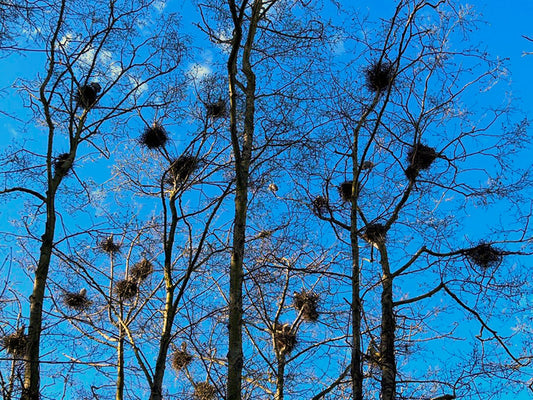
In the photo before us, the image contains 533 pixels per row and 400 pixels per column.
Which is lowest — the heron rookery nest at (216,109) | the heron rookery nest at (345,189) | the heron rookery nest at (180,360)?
the heron rookery nest at (180,360)

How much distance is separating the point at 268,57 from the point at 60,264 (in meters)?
3.84

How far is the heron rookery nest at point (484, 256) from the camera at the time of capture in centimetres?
614

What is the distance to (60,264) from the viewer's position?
749 cm

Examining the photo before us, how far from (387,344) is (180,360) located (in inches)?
188

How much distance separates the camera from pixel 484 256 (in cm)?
617

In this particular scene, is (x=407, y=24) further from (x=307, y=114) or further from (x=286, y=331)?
(x=286, y=331)

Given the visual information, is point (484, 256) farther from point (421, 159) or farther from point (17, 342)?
point (17, 342)

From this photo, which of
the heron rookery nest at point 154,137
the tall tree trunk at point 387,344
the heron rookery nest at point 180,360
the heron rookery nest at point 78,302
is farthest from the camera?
the heron rookery nest at point 180,360

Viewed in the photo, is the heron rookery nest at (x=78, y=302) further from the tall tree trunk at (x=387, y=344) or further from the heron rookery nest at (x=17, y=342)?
the tall tree trunk at (x=387, y=344)

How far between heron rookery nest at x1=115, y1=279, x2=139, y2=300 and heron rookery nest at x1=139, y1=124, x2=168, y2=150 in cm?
212

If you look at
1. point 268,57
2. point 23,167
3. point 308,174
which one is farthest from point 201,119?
point 23,167

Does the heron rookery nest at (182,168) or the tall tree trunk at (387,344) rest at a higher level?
the heron rookery nest at (182,168)

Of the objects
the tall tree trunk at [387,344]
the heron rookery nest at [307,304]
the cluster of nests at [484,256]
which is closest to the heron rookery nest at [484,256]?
the cluster of nests at [484,256]

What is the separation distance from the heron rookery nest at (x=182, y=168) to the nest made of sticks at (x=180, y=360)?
2963mm
